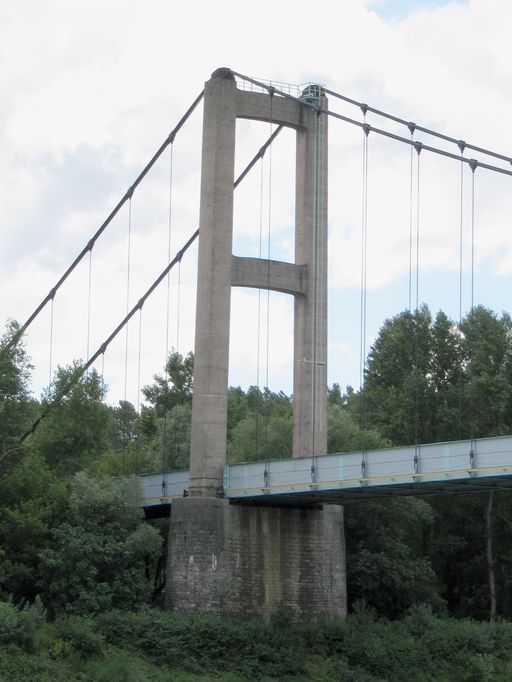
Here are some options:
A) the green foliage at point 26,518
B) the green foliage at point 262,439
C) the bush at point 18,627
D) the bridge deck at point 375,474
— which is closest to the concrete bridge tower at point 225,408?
the bridge deck at point 375,474

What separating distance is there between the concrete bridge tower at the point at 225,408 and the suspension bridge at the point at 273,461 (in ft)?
0.13

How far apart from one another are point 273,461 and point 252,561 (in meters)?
3.88

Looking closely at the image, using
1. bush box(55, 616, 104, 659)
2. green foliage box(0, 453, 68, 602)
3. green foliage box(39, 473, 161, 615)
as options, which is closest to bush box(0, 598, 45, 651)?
bush box(55, 616, 104, 659)

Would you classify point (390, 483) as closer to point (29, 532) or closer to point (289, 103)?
point (29, 532)

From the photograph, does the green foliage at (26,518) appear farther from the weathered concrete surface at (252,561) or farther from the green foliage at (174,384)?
the green foliage at (174,384)

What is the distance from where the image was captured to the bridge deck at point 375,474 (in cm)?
4075

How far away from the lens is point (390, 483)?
43.2 m

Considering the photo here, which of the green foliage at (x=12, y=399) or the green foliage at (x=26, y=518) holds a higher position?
the green foliage at (x=12, y=399)

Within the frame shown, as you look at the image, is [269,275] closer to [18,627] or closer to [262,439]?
[262,439]

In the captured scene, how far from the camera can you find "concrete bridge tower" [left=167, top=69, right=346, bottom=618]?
1852 inches

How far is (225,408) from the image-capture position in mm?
48469

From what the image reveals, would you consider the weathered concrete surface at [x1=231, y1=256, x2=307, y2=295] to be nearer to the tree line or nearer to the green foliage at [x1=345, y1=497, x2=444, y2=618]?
the tree line

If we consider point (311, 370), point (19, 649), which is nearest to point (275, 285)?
point (311, 370)

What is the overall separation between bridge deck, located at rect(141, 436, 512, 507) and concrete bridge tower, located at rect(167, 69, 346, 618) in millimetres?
1299
